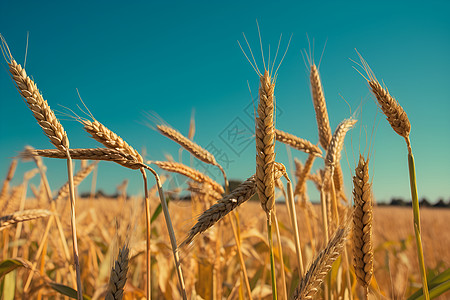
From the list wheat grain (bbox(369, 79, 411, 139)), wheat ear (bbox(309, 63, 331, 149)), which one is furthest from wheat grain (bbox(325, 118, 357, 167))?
wheat grain (bbox(369, 79, 411, 139))

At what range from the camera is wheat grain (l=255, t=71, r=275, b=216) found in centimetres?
99

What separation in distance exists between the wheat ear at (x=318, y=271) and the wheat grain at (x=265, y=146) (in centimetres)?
26

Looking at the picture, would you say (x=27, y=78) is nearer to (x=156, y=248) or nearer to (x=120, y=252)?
(x=120, y=252)

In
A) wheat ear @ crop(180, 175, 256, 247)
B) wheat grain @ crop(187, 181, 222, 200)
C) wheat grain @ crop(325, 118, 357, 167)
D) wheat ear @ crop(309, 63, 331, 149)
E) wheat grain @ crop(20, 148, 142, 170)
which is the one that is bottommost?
wheat ear @ crop(180, 175, 256, 247)

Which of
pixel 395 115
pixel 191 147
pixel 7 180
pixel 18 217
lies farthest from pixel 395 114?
pixel 7 180

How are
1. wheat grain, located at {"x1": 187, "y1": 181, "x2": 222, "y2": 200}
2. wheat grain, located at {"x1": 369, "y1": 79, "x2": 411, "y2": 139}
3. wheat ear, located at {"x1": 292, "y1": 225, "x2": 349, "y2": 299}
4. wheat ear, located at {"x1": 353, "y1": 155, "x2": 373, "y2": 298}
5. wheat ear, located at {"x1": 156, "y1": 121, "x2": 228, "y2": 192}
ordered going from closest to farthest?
1. wheat ear, located at {"x1": 292, "y1": 225, "x2": 349, "y2": 299}
2. wheat ear, located at {"x1": 353, "y1": 155, "x2": 373, "y2": 298}
3. wheat grain, located at {"x1": 369, "y1": 79, "x2": 411, "y2": 139}
4. wheat ear, located at {"x1": 156, "y1": 121, "x2": 228, "y2": 192}
5. wheat grain, located at {"x1": 187, "y1": 181, "x2": 222, "y2": 200}

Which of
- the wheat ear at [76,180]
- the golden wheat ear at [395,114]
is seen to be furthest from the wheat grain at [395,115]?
the wheat ear at [76,180]

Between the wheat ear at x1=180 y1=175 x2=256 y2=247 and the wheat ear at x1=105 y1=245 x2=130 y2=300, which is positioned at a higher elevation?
the wheat ear at x1=180 y1=175 x2=256 y2=247

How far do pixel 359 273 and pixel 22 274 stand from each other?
3452 mm

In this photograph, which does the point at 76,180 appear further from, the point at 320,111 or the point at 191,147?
the point at 320,111

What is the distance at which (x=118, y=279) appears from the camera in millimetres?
1015

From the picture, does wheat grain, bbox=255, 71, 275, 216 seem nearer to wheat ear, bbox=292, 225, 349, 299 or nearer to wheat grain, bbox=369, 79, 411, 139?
wheat ear, bbox=292, 225, 349, 299

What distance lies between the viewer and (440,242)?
23.2 feet

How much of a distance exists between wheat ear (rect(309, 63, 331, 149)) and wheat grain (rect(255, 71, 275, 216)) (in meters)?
1.01
